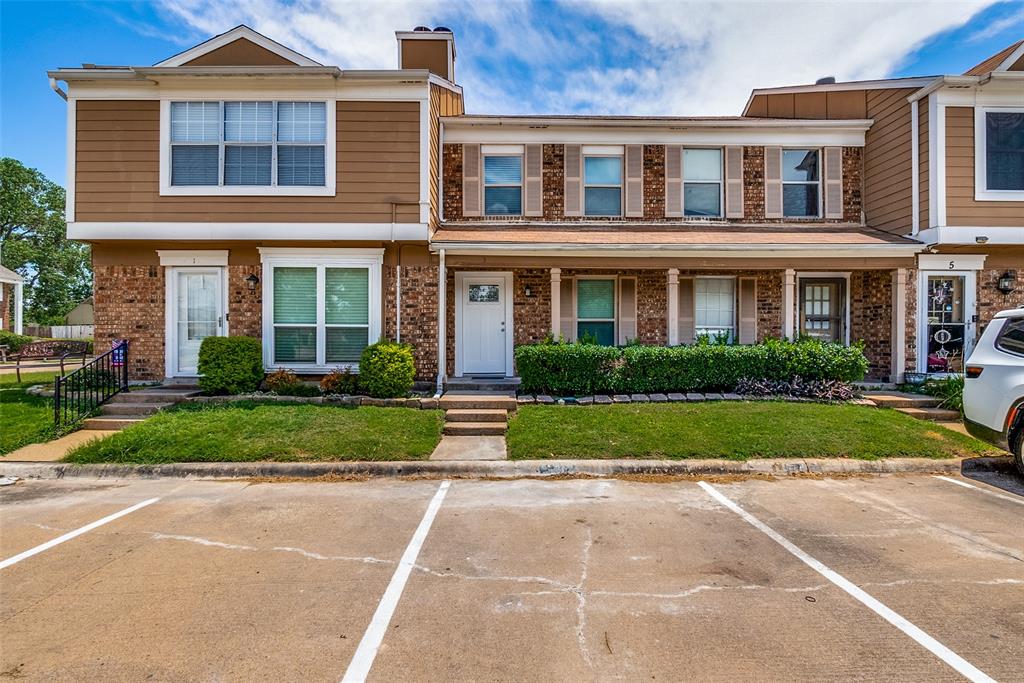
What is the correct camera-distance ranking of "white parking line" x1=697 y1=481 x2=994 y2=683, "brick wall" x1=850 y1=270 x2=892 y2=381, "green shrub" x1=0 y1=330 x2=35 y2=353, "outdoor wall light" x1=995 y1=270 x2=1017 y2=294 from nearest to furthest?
"white parking line" x1=697 y1=481 x2=994 y2=683
"outdoor wall light" x1=995 y1=270 x2=1017 y2=294
"brick wall" x1=850 y1=270 x2=892 y2=381
"green shrub" x1=0 y1=330 x2=35 y2=353

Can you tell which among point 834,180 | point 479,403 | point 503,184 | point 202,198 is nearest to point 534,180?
point 503,184

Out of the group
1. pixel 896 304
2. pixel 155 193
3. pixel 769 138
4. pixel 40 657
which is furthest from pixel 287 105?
pixel 896 304

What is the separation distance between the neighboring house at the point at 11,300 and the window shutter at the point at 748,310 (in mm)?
33246

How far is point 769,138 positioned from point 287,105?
10369 millimetres

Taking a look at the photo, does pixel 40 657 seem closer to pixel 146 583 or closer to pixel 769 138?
pixel 146 583

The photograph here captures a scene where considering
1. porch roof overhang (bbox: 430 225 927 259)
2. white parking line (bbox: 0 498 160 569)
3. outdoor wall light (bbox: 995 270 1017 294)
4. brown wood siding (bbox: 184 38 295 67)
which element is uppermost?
brown wood siding (bbox: 184 38 295 67)

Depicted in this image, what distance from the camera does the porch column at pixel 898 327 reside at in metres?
10.1

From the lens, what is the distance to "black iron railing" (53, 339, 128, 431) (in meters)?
7.87

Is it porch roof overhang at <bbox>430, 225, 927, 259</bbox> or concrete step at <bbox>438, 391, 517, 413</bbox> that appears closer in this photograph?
concrete step at <bbox>438, 391, 517, 413</bbox>

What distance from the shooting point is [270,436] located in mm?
6965

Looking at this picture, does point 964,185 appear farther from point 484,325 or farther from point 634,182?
point 484,325

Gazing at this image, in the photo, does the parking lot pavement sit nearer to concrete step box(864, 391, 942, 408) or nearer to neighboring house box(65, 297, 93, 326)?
concrete step box(864, 391, 942, 408)

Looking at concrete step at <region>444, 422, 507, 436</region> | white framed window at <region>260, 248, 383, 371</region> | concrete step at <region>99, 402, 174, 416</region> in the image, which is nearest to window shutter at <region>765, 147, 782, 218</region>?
concrete step at <region>444, 422, 507, 436</region>

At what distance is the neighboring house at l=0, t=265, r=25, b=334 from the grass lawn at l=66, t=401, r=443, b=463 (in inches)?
1052
